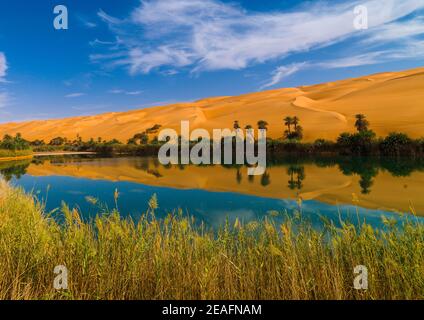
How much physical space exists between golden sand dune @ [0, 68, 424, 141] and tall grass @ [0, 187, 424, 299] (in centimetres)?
4814

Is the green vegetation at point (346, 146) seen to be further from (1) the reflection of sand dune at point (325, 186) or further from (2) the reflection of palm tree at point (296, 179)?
(2) the reflection of palm tree at point (296, 179)

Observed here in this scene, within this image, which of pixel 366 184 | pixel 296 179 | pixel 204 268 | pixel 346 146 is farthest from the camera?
pixel 346 146

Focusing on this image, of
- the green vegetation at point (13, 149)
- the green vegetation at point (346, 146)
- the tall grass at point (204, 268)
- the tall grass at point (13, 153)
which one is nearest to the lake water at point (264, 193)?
the tall grass at point (204, 268)

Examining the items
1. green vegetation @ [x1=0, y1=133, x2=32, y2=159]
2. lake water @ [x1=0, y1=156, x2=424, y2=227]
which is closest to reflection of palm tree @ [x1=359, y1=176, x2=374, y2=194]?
lake water @ [x1=0, y1=156, x2=424, y2=227]

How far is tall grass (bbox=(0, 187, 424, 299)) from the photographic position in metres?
3.72

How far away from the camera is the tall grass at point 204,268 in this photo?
3723mm

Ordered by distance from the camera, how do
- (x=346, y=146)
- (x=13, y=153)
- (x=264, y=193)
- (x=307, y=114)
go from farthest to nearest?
(x=307, y=114)
(x=13, y=153)
(x=346, y=146)
(x=264, y=193)

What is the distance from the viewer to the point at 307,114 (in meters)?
69.5

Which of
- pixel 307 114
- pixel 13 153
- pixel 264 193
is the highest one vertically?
pixel 307 114

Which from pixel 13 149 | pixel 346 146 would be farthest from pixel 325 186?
pixel 13 149

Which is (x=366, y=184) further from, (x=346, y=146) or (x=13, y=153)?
(x=13, y=153)

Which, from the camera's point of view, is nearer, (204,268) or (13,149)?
(204,268)

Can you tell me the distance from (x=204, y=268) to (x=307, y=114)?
229ft
